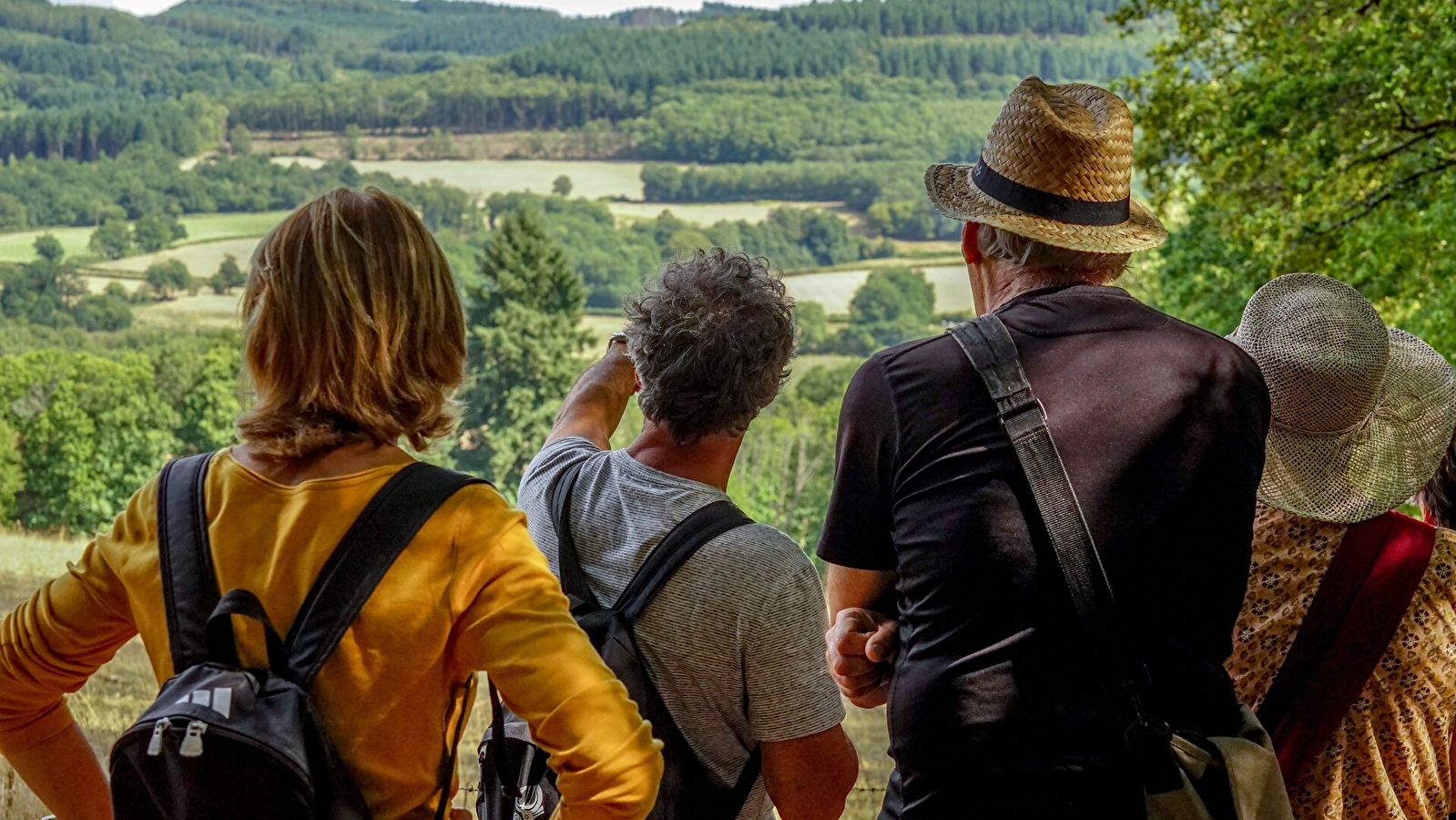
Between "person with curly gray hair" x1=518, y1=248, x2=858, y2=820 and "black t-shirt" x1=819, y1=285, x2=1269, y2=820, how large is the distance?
0.13 meters

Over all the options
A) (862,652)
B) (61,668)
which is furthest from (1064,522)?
(61,668)

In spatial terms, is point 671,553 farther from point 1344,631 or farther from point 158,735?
point 1344,631

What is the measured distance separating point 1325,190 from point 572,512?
10.4 meters

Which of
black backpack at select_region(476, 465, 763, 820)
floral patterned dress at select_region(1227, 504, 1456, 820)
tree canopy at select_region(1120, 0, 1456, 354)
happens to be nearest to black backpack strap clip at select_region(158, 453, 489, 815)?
black backpack at select_region(476, 465, 763, 820)

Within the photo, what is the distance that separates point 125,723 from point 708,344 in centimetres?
813

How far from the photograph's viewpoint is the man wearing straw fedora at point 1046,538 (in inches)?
62.4

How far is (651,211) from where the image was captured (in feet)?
303

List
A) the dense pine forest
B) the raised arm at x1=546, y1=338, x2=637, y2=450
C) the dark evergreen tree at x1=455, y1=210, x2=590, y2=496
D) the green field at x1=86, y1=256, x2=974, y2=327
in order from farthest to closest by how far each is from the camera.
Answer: the green field at x1=86, y1=256, x2=974, y2=327 → the dark evergreen tree at x1=455, y1=210, x2=590, y2=496 → the dense pine forest → the raised arm at x1=546, y1=338, x2=637, y2=450

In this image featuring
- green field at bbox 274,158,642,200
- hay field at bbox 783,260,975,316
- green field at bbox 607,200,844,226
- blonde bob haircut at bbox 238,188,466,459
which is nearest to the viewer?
blonde bob haircut at bbox 238,188,466,459

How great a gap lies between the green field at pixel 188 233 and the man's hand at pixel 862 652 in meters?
76.9

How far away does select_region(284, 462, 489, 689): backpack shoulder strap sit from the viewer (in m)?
1.34

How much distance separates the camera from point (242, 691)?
1301mm

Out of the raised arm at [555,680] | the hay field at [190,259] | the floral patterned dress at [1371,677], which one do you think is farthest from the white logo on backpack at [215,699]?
the hay field at [190,259]

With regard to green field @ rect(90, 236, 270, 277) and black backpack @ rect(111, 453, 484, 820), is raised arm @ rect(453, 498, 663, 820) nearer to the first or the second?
black backpack @ rect(111, 453, 484, 820)
